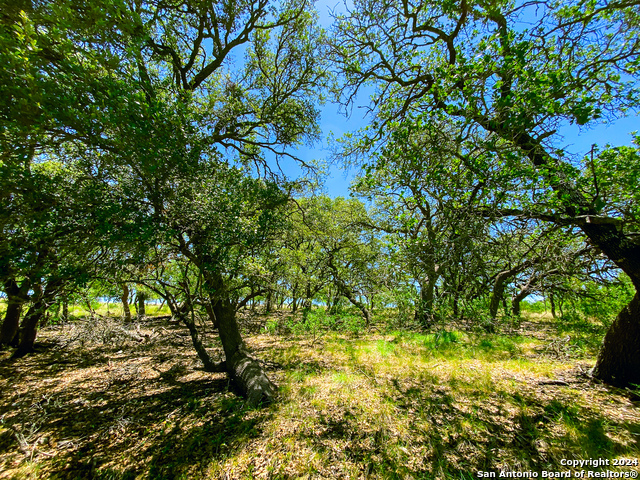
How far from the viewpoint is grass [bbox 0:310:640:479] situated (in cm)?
288

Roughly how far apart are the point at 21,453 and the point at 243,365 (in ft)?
11.1

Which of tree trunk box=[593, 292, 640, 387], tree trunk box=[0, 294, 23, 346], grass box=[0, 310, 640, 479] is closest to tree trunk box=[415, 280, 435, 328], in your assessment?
grass box=[0, 310, 640, 479]

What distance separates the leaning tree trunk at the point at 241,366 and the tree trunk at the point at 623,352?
20.7ft

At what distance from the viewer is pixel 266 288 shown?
7.66 meters

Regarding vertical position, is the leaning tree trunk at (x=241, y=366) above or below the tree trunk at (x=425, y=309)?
below

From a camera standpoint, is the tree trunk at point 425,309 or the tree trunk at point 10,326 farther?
the tree trunk at point 10,326

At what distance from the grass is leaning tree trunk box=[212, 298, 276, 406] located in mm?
289

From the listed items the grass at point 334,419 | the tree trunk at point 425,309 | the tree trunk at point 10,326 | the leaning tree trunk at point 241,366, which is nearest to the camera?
the grass at point 334,419

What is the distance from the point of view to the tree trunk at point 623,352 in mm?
3867

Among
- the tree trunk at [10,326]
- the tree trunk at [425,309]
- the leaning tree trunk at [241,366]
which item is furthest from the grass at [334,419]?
the tree trunk at [10,326]

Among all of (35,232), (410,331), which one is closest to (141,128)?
(35,232)

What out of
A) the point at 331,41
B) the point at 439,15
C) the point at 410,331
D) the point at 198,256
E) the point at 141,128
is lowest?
the point at 410,331

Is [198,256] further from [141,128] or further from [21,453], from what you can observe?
[21,453]

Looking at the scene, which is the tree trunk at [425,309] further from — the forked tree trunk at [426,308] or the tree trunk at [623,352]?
the tree trunk at [623,352]
